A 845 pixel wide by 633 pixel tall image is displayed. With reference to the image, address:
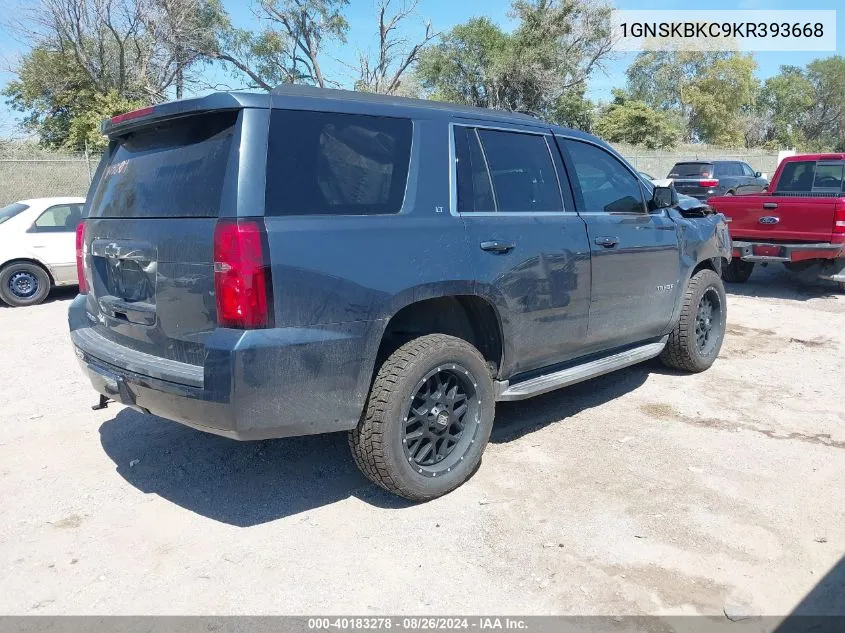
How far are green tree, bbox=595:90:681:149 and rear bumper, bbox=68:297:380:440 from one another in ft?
118

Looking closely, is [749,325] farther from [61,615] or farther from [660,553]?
[61,615]

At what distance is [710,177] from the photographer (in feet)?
64.5

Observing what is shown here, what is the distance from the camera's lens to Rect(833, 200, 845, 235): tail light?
8547mm

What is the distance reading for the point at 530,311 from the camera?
13.0ft

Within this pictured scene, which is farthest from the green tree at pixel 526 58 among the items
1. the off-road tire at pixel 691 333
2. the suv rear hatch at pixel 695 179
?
the off-road tire at pixel 691 333

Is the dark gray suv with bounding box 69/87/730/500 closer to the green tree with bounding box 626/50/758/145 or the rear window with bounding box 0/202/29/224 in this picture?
the rear window with bounding box 0/202/29/224

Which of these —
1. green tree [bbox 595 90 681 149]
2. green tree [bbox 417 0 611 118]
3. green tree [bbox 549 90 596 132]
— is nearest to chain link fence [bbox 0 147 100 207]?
green tree [bbox 417 0 611 118]

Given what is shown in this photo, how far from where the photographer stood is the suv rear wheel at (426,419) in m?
3.33

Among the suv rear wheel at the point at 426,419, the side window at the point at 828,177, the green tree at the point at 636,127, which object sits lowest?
the suv rear wheel at the point at 426,419

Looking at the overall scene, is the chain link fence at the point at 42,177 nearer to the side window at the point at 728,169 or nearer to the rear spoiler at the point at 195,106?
the rear spoiler at the point at 195,106

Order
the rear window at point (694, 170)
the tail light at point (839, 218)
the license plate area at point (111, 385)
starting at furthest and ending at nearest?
the rear window at point (694, 170) < the tail light at point (839, 218) < the license plate area at point (111, 385)

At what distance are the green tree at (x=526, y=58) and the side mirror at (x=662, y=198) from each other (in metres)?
30.0

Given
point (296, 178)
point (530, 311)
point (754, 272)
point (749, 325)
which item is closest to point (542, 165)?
point (530, 311)

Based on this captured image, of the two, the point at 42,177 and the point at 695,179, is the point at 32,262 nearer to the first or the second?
the point at 42,177
